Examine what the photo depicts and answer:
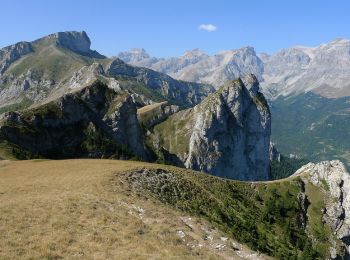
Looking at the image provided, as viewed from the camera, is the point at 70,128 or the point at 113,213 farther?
the point at 70,128

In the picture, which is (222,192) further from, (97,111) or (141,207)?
(97,111)

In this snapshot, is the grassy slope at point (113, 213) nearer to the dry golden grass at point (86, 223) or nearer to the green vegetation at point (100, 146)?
the dry golden grass at point (86, 223)

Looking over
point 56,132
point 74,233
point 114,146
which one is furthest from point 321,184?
point 74,233

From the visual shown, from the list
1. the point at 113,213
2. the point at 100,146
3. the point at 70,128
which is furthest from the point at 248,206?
the point at 70,128

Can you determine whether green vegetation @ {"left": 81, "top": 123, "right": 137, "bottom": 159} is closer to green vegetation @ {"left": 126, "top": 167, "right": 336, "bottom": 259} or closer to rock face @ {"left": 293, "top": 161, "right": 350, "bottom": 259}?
green vegetation @ {"left": 126, "top": 167, "right": 336, "bottom": 259}

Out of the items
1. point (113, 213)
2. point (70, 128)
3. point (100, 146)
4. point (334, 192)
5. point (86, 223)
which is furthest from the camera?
point (100, 146)

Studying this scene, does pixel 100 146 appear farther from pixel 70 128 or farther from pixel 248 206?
pixel 248 206

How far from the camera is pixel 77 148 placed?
17088cm

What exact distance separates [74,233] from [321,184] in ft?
366

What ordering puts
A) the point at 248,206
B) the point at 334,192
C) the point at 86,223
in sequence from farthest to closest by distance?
the point at 334,192
the point at 248,206
the point at 86,223

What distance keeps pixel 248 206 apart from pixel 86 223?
65095mm

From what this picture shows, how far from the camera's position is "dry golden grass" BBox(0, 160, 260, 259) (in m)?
35.3

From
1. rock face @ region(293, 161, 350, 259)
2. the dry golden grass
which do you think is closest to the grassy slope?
the dry golden grass

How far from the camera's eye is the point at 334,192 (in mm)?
131875
